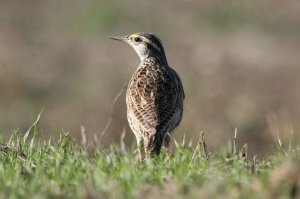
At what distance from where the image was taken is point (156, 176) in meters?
5.98

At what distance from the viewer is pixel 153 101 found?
27.2 feet

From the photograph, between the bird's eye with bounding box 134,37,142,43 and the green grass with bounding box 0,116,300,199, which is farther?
the bird's eye with bounding box 134,37,142,43

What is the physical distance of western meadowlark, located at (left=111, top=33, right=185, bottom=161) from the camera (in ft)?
25.6

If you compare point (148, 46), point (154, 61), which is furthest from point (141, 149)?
point (148, 46)

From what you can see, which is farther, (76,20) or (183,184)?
(76,20)

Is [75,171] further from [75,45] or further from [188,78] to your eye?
[75,45]

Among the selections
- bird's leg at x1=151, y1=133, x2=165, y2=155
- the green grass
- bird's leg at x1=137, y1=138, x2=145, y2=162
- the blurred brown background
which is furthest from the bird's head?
the blurred brown background

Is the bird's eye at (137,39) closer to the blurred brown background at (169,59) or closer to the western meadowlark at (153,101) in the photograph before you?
the western meadowlark at (153,101)

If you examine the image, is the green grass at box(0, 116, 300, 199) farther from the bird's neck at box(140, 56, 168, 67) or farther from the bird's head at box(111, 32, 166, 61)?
the bird's head at box(111, 32, 166, 61)

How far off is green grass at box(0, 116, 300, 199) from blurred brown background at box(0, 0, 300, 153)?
695cm

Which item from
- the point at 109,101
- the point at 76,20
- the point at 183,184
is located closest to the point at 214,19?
the point at 76,20

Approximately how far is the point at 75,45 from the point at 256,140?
15.4 feet

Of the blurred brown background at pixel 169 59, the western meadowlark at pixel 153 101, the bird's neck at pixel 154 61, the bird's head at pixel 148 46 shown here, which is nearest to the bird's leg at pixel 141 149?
the western meadowlark at pixel 153 101

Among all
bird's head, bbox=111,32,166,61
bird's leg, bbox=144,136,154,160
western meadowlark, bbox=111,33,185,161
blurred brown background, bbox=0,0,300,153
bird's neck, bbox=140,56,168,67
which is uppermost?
bird's head, bbox=111,32,166,61
